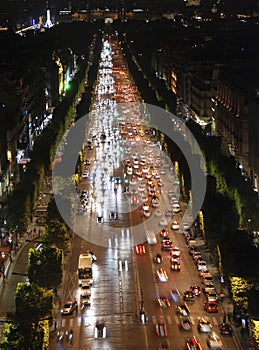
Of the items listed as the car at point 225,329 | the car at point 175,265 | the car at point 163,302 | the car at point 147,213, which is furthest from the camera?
the car at point 147,213

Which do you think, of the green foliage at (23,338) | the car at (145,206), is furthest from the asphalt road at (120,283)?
the green foliage at (23,338)

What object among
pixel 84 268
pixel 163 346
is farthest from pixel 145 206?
pixel 163 346

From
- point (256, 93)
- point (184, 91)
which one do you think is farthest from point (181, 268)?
point (184, 91)

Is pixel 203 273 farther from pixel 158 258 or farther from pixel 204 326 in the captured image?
pixel 204 326

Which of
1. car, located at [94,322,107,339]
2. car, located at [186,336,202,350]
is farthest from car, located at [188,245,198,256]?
car, located at [186,336,202,350]

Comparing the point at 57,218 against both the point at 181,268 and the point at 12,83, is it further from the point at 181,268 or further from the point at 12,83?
the point at 12,83

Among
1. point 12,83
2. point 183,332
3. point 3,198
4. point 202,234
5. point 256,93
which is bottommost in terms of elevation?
point 183,332

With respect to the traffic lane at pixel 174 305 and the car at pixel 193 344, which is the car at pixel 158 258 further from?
the car at pixel 193 344
